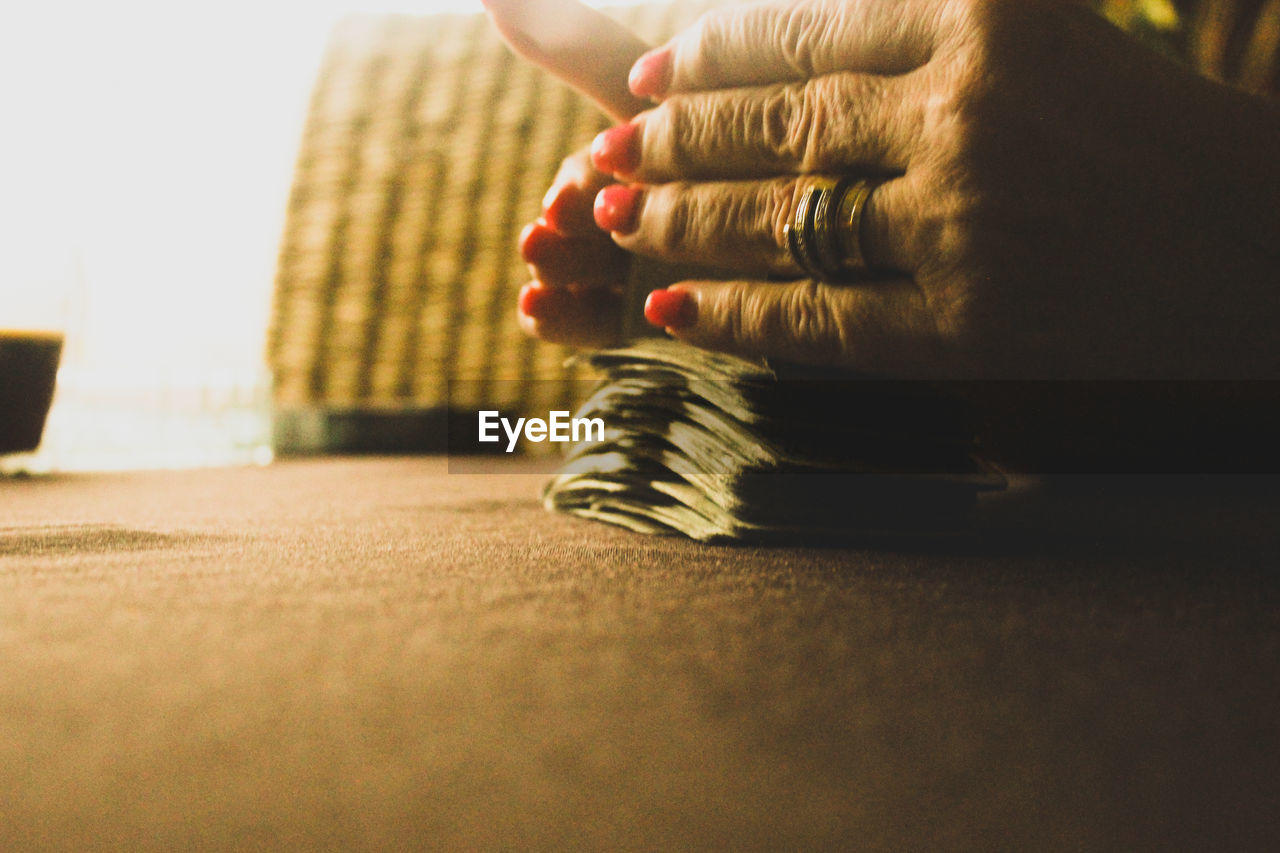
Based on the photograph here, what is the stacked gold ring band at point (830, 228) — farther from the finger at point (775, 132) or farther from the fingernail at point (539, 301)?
the fingernail at point (539, 301)

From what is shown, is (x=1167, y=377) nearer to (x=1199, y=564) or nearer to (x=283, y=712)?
(x=1199, y=564)

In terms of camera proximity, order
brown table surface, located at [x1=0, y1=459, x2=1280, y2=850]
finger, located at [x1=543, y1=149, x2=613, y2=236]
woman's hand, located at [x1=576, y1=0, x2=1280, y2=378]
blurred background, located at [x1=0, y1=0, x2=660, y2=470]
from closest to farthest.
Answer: brown table surface, located at [x1=0, y1=459, x2=1280, y2=850]
woman's hand, located at [x1=576, y1=0, x2=1280, y2=378]
finger, located at [x1=543, y1=149, x2=613, y2=236]
blurred background, located at [x1=0, y1=0, x2=660, y2=470]

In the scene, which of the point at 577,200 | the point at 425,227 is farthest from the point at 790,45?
the point at 425,227

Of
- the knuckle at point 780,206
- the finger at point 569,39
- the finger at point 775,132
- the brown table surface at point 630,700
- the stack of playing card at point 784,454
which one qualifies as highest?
the finger at point 569,39

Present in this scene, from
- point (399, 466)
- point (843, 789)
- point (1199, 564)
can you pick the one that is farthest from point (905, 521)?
point (399, 466)

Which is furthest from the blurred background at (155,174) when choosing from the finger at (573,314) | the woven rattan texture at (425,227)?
the finger at (573,314)

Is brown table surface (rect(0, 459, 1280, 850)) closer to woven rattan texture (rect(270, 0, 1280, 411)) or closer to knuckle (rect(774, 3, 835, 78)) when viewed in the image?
knuckle (rect(774, 3, 835, 78))

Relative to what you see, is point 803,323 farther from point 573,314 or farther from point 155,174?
point 155,174

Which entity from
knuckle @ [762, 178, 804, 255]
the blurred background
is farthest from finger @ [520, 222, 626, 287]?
the blurred background
